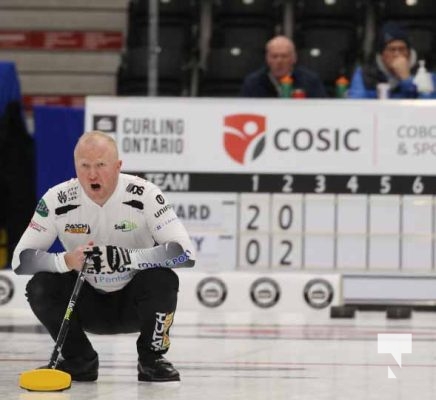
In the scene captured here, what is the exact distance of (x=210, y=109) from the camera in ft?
28.1

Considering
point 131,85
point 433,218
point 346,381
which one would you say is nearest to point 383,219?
point 433,218

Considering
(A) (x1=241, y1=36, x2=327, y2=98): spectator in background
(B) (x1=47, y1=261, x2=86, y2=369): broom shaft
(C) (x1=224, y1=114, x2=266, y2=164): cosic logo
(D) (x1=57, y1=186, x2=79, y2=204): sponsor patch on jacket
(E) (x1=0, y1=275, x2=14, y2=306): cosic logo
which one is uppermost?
(A) (x1=241, y1=36, x2=327, y2=98): spectator in background

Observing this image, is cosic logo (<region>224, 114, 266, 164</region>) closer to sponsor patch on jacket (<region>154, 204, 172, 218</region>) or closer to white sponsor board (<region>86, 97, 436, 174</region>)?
white sponsor board (<region>86, 97, 436, 174</region>)

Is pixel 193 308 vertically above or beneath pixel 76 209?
beneath

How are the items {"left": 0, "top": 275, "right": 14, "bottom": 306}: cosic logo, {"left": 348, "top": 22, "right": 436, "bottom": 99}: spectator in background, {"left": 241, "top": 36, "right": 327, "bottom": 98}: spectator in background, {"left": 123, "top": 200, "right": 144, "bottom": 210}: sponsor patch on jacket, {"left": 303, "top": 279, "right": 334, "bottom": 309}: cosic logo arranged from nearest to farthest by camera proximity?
{"left": 123, "top": 200, "right": 144, "bottom": 210}: sponsor patch on jacket, {"left": 303, "top": 279, "right": 334, "bottom": 309}: cosic logo, {"left": 0, "top": 275, "right": 14, "bottom": 306}: cosic logo, {"left": 348, "top": 22, "right": 436, "bottom": 99}: spectator in background, {"left": 241, "top": 36, "right": 327, "bottom": 98}: spectator in background

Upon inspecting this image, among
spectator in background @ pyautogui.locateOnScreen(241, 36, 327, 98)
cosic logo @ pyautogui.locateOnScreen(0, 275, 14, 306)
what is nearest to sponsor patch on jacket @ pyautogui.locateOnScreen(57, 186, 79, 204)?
cosic logo @ pyautogui.locateOnScreen(0, 275, 14, 306)

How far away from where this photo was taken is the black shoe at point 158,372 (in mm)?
4996

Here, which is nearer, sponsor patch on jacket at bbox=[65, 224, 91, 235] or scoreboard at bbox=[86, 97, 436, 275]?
sponsor patch on jacket at bbox=[65, 224, 91, 235]

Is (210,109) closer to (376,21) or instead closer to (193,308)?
(193,308)

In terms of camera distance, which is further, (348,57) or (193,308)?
(348,57)

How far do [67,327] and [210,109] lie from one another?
3771 mm

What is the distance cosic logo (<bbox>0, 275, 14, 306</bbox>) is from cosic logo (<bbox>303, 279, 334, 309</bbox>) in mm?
1867

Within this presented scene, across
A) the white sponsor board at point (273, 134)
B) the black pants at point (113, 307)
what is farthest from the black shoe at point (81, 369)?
the white sponsor board at point (273, 134)

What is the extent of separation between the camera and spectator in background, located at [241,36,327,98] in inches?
359
